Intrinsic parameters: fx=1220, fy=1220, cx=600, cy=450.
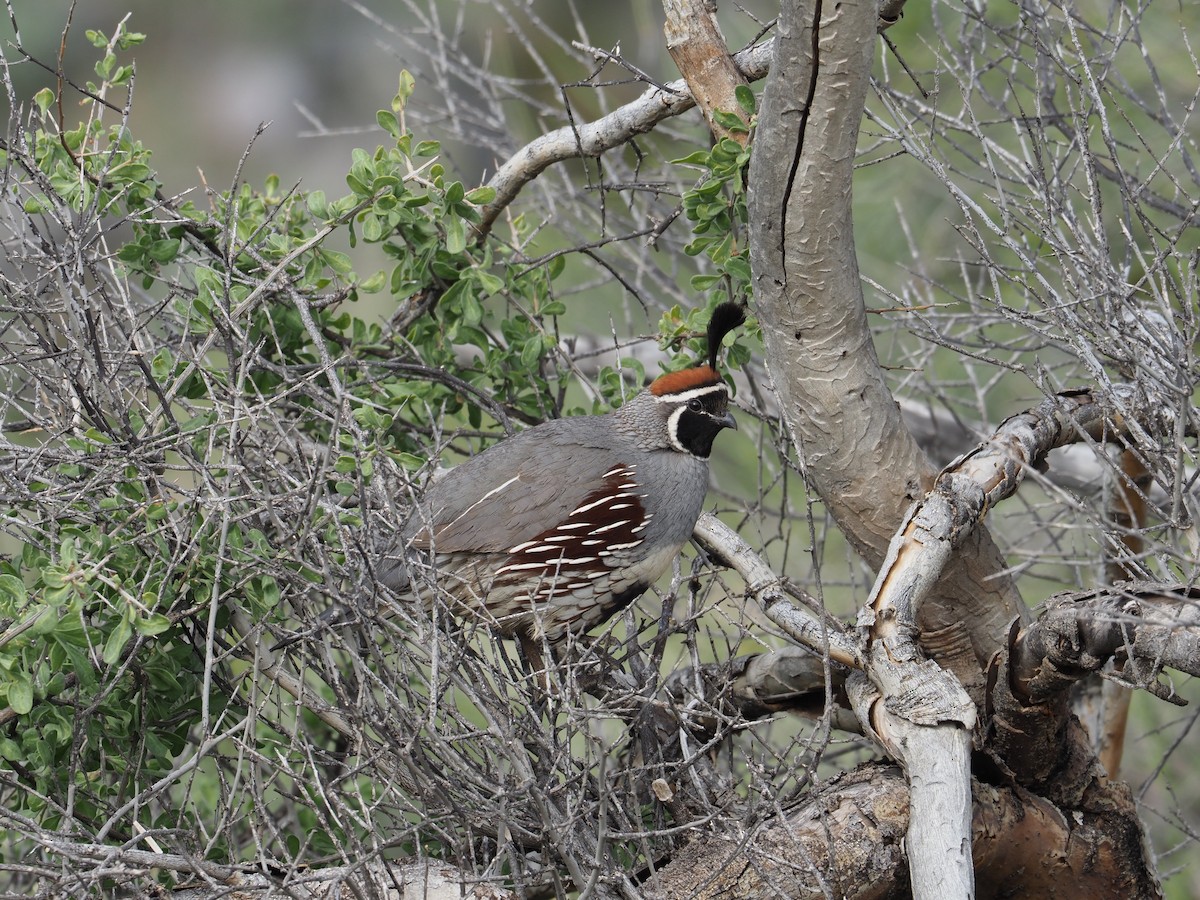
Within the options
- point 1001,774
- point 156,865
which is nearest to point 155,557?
point 156,865

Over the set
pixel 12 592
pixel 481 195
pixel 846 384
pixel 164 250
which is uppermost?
pixel 164 250

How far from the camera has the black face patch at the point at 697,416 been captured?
3.39 m

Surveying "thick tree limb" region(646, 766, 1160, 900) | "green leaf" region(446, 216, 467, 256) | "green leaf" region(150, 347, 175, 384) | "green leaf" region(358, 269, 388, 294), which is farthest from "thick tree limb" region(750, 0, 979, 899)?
"green leaf" region(150, 347, 175, 384)

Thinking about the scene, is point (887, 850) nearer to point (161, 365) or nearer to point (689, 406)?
point (689, 406)

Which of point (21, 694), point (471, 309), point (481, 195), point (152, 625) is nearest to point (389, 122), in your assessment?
point (481, 195)

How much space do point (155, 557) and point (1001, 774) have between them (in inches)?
78.9

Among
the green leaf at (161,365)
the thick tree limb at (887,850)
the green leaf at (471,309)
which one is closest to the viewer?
the thick tree limb at (887,850)

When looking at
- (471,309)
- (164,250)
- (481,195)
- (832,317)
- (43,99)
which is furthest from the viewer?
(471,309)

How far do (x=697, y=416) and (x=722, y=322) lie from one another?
1.28ft

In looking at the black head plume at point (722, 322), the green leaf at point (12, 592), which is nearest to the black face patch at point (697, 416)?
the black head plume at point (722, 322)

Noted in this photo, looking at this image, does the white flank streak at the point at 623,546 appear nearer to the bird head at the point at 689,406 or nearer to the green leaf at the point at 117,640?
the bird head at the point at 689,406

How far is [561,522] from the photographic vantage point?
10.5 ft

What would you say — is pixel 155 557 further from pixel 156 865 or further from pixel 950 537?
pixel 950 537

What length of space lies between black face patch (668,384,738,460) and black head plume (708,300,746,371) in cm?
17
